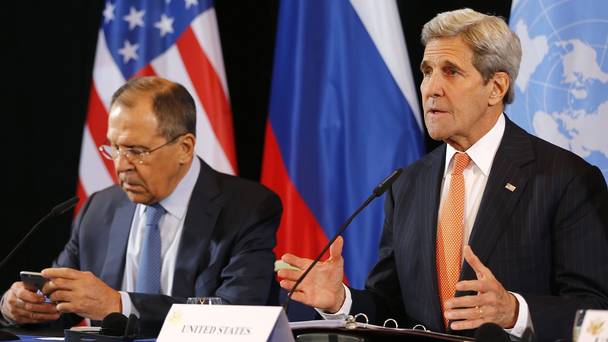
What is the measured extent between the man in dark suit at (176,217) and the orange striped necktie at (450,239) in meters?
0.87

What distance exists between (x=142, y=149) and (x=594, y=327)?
Answer: 7.48 feet

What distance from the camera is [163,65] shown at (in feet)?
16.3

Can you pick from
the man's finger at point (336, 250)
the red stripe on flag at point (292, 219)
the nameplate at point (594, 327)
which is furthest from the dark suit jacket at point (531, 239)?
the red stripe on flag at point (292, 219)

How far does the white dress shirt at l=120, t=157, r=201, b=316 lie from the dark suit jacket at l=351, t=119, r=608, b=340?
965 millimetres

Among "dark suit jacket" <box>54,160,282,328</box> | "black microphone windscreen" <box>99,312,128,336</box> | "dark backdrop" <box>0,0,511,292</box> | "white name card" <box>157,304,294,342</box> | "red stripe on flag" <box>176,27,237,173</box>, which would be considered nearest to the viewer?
"white name card" <box>157,304,294,342</box>

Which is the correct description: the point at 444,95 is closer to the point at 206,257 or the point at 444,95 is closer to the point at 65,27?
the point at 206,257

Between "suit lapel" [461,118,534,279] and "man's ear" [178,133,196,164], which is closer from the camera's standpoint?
"suit lapel" [461,118,534,279]

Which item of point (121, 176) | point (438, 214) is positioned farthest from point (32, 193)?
point (438, 214)

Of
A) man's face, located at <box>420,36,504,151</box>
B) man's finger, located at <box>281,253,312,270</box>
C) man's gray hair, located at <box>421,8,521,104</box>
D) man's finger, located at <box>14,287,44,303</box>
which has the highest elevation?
man's gray hair, located at <box>421,8,521,104</box>

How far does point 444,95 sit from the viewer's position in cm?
314

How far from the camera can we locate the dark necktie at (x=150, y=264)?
3748mm

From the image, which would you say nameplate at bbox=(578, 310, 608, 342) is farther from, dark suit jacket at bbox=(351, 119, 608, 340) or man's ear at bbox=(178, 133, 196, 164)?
man's ear at bbox=(178, 133, 196, 164)

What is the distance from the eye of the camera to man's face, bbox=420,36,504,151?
313cm

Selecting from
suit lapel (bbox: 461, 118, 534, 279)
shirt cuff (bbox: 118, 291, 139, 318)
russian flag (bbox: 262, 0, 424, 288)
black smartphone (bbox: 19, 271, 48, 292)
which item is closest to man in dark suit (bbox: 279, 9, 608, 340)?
suit lapel (bbox: 461, 118, 534, 279)
